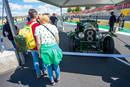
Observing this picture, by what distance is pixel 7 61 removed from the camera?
2.56 m

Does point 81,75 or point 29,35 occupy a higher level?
point 29,35

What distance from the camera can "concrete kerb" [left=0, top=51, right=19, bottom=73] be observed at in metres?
2.51

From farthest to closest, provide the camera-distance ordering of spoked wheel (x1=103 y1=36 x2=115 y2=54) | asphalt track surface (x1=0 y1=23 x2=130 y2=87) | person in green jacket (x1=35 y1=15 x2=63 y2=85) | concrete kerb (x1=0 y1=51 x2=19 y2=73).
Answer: spoked wheel (x1=103 y1=36 x2=115 y2=54), concrete kerb (x1=0 y1=51 x2=19 y2=73), asphalt track surface (x1=0 y1=23 x2=130 y2=87), person in green jacket (x1=35 y1=15 x2=63 y2=85)

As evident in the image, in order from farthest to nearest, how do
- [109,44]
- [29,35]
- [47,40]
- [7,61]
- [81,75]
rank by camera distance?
[109,44] → [7,61] → [81,75] → [29,35] → [47,40]

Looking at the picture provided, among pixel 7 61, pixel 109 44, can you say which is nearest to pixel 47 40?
pixel 7 61

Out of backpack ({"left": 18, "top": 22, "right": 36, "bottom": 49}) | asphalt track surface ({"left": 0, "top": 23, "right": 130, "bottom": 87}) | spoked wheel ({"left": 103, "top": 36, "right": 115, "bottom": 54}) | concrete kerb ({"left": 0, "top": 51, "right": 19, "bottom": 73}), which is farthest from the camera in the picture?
spoked wheel ({"left": 103, "top": 36, "right": 115, "bottom": 54})

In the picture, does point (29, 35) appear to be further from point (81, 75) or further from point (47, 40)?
point (81, 75)

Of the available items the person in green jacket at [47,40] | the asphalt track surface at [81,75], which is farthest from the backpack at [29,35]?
the asphalt track surface at [81,75]

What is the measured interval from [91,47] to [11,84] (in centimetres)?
279

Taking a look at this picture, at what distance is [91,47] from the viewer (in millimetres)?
3445

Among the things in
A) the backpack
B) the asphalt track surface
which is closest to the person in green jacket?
the backpack

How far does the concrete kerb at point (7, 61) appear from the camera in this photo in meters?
2.51

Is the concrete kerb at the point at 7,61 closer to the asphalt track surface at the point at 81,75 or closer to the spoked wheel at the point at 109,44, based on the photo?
the asphalt track surface at the point at 81,75

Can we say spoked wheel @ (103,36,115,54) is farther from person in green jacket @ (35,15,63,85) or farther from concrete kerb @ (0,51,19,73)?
concrete kerb @ (0,51,19,73)
